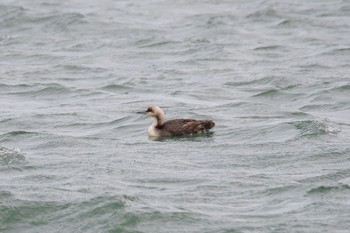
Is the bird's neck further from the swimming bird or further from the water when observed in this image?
the water

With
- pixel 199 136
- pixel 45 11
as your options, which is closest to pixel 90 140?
pixel 199 136

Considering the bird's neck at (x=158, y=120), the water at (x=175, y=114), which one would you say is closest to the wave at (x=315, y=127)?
the water at (x=175, y=114)

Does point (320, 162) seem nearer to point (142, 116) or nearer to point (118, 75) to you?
point (142, 116)

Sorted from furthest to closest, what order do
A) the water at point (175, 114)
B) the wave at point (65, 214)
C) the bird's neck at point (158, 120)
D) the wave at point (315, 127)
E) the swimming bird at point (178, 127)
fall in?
the bird's neck at point (158, 120), the swimming bird at point (178, 127), the wave at point (315, 127), the water at point (175, 114), the wave at point (65, 214)

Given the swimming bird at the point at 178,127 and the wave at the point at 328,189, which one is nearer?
the wave at the point at 328,189

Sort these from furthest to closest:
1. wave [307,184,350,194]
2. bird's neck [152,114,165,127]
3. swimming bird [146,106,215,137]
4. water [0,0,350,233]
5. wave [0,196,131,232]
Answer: bird's neck [152,114,165,127]
swimming bird [146,106,215,137]
wave [307,184,350,194]
water [0,0,350,233]
wave [0,196,131,232]

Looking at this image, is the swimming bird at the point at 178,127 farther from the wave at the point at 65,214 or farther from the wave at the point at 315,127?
the wave at the point at 65,214

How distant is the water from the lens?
46.1ft

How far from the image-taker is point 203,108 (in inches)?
843

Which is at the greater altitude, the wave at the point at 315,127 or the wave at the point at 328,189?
the wave at the point at 328,189

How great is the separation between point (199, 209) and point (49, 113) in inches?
303

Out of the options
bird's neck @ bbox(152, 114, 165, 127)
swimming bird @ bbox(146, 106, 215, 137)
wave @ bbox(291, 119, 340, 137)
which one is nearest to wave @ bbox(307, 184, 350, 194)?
wave @ bbox(291, 119, 340, 137)

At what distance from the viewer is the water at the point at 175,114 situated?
14062 mm

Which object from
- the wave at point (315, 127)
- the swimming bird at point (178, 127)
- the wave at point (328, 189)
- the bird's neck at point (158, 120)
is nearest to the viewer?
the wave at point (328, 189)
